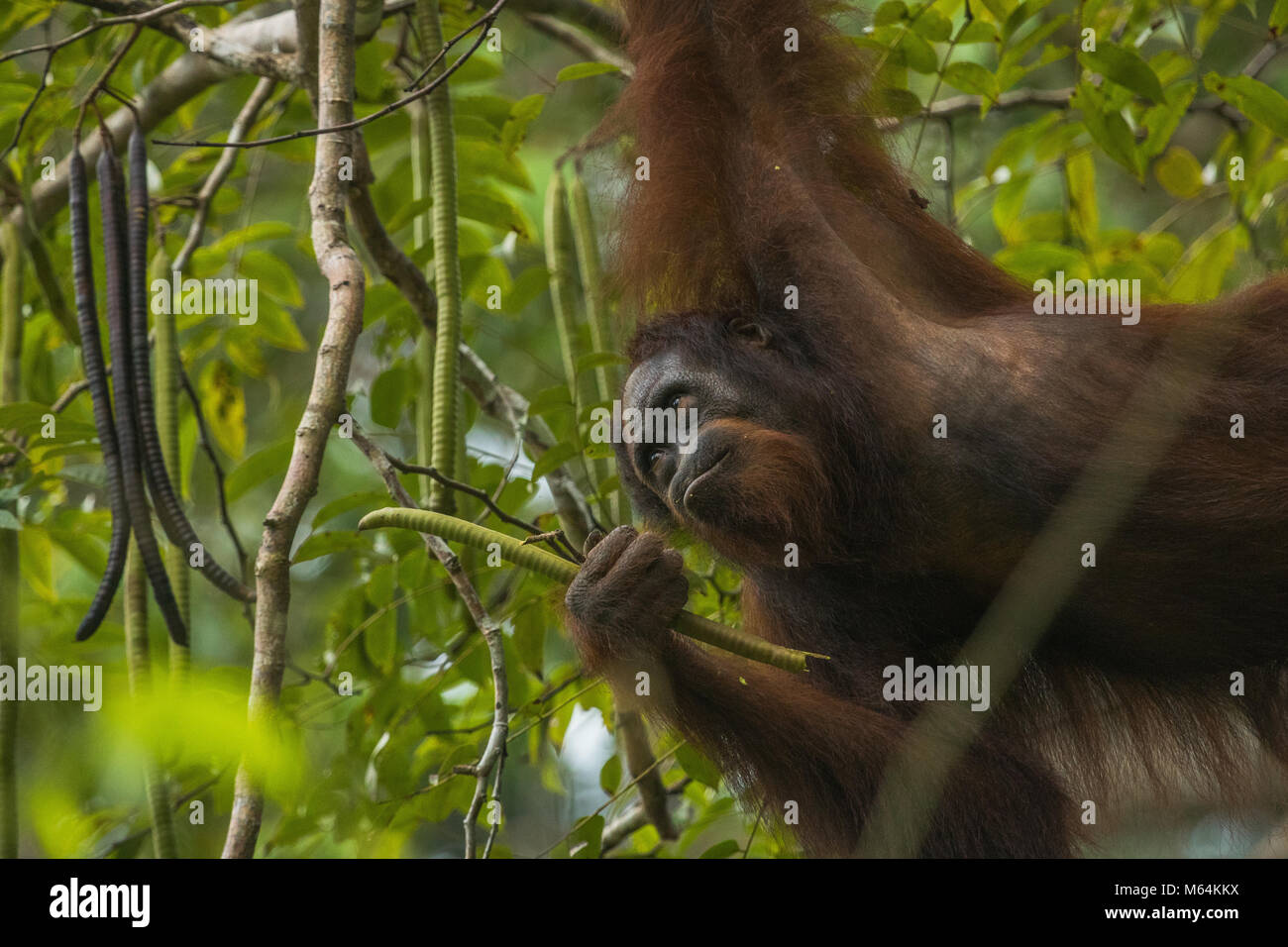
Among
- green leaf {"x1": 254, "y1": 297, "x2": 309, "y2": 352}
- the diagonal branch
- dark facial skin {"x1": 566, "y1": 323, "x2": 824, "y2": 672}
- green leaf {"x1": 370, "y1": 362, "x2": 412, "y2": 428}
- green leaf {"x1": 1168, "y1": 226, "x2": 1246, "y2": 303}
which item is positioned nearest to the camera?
the diagonal branch

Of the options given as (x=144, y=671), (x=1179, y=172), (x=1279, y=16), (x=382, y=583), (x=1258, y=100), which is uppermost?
(x=1179, y=172)

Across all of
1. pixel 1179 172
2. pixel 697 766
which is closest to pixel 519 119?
pixel 697 766

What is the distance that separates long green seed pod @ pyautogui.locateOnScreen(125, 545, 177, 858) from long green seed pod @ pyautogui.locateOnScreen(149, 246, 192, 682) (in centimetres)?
9

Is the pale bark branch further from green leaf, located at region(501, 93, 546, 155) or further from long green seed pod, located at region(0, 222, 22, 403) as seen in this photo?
long green seed pod, located at region(0, 222, 22, 403)

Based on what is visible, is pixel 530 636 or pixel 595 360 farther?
pixel 530 636

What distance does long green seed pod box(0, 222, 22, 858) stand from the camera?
10.6 feet

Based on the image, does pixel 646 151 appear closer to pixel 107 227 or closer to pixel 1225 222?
pixel 107 227

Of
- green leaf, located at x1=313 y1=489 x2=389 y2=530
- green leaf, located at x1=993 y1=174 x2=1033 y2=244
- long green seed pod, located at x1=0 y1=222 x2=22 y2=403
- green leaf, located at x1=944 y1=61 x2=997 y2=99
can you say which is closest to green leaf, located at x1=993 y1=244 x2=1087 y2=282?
green leaf, located at x1=993 y1=174 x2=1033 y2=244

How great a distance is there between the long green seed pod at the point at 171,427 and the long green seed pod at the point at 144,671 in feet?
0.28

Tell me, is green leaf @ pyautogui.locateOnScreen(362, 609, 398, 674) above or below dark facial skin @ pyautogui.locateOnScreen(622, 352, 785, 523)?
below

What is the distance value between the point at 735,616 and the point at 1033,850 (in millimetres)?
1095

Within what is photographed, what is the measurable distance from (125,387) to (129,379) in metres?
0.02

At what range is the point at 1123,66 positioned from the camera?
3.47 meters

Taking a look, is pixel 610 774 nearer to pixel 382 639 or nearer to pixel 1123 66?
pixel 382 639
